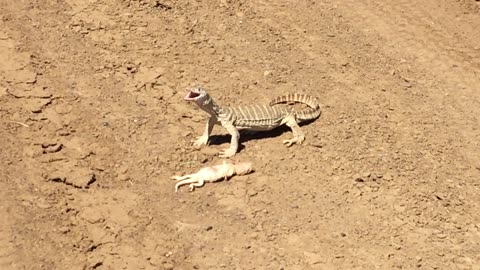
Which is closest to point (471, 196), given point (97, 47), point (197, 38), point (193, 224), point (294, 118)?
point (294, 118)

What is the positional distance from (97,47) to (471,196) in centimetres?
460

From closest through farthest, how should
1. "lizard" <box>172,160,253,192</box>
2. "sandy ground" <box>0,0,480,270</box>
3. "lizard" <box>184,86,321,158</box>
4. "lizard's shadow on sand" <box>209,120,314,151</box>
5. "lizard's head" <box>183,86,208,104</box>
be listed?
1. "sandy ground" <box>0,0,480,270</box>
2. "lizard" <box>172,160,253,192</box>
3. "lizard's head" <box>183,86,208,104</box>
4. "lizard" <box>184,86,321,158</box>
5. "lizard's shadow on sand" <box>209,120,314,151</box>

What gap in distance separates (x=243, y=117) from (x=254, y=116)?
4.6 inches

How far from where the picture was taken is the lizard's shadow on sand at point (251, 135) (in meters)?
8.22

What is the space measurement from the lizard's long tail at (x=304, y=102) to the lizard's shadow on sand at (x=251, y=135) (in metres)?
0.11

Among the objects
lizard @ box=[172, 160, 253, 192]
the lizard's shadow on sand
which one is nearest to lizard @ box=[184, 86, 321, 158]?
the lizard's shadow on sand

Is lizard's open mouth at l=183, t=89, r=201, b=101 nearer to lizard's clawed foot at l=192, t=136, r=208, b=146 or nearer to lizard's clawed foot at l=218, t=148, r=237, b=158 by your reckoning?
lizard's clawed foot at l=192, t=136, r=208, b=146

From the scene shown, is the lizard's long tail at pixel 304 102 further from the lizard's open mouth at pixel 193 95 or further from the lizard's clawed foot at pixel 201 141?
the lizard's open mouth at pixel 193 95

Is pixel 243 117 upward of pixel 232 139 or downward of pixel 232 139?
upward

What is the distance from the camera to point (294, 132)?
8.27 metres

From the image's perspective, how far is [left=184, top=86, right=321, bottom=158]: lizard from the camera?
25.5ft

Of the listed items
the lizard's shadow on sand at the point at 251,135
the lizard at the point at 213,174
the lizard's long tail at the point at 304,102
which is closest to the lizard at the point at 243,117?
the lizard's long tail at the point at 304,102

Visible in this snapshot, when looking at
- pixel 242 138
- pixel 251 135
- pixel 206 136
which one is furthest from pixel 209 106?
pixel 251 135

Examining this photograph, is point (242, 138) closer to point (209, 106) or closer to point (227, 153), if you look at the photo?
point (227, 153)
